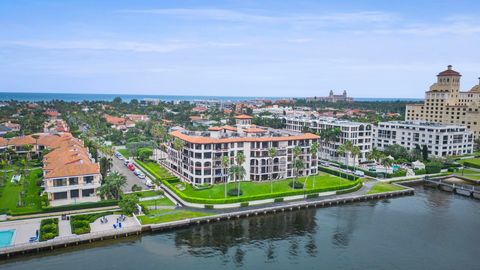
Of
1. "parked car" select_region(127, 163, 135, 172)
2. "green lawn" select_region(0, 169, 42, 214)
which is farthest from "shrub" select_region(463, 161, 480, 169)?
"green lawn" select_region(0, 169, 42, 214)

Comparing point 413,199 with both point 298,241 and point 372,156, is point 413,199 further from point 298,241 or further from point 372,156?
point 298,241

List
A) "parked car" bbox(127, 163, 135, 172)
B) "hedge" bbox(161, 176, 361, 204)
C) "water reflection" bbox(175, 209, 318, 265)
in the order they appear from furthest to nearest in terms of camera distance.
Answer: "parked car" bbox(127, 163, 135, 172)
"hedge" bbox(161, 176, 361, 204)
"water reflection" bbox(175, 209, 318, 265)

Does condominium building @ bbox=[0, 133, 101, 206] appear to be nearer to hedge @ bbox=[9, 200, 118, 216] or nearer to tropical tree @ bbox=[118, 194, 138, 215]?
hedge @ bbox=[9, 200, 118, 216]

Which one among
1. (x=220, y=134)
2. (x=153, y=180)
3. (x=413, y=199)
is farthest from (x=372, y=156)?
(x=153, y=180)

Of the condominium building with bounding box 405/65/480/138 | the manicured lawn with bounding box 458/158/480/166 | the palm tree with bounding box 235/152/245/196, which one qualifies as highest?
the condominium building with bounding box 405/65/480/138

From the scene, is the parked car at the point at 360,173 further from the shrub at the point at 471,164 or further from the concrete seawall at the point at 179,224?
the shrub at the point at 471,164

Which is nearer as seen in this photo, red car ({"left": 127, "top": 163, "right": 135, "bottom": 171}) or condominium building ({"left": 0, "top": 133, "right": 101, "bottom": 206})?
condominium building ({"left": 0, "top": 133, "right": 101, "bottom": 206})
